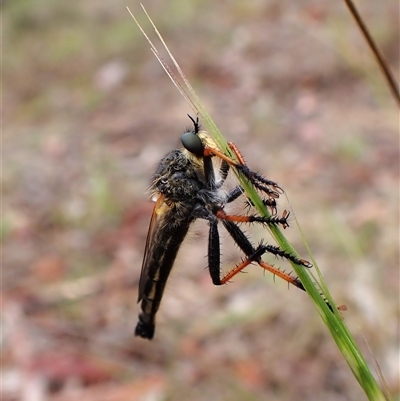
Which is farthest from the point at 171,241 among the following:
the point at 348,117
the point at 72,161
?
the point at 72,161

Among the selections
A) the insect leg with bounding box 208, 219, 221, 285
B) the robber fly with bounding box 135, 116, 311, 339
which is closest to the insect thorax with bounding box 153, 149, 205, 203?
the robber fly with bounding box 135, 116, 311, 339

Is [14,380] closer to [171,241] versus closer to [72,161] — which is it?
[171,241]

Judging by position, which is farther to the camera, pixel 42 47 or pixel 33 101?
pixel 42 47

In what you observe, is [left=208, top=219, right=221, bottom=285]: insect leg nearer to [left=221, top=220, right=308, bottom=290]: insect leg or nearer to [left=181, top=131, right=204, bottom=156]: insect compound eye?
[left=221, top=220, right=308, bottom=290]: insect leg

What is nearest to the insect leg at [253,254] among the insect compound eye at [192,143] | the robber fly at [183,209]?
the robber fly at [183,209]

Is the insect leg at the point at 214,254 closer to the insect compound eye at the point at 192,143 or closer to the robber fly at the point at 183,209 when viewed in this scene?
the robber fly at the point at 183,209
